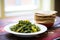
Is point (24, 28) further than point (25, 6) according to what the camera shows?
No

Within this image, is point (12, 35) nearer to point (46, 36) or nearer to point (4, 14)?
point (46, 36)

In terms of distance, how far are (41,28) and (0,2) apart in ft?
4.94

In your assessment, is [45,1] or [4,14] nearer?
[4,14]

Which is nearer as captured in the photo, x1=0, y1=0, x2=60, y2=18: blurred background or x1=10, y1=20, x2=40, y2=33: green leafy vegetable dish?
x1=10, y1=20, x2=40, y2=33: green leafy vegetable dish

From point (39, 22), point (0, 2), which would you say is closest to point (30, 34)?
point (39, 22)

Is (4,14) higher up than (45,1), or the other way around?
(45,1)

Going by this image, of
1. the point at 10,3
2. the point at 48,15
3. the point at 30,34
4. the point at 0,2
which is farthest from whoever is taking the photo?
the point at 10,3

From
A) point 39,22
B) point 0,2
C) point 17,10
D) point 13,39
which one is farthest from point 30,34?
point 17,10

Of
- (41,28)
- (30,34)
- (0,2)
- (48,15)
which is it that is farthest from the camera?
(0,2)

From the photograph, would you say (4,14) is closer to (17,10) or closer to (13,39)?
(17,10)

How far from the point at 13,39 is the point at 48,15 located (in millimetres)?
406

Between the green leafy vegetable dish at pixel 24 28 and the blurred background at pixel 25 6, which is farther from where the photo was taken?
the blurred background at pixel 25 6

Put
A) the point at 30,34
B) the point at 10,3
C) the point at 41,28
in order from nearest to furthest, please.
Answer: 1. the point at 30,34
2. the point at 41,28
3. the point at 10,3

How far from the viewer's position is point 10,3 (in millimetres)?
2719
